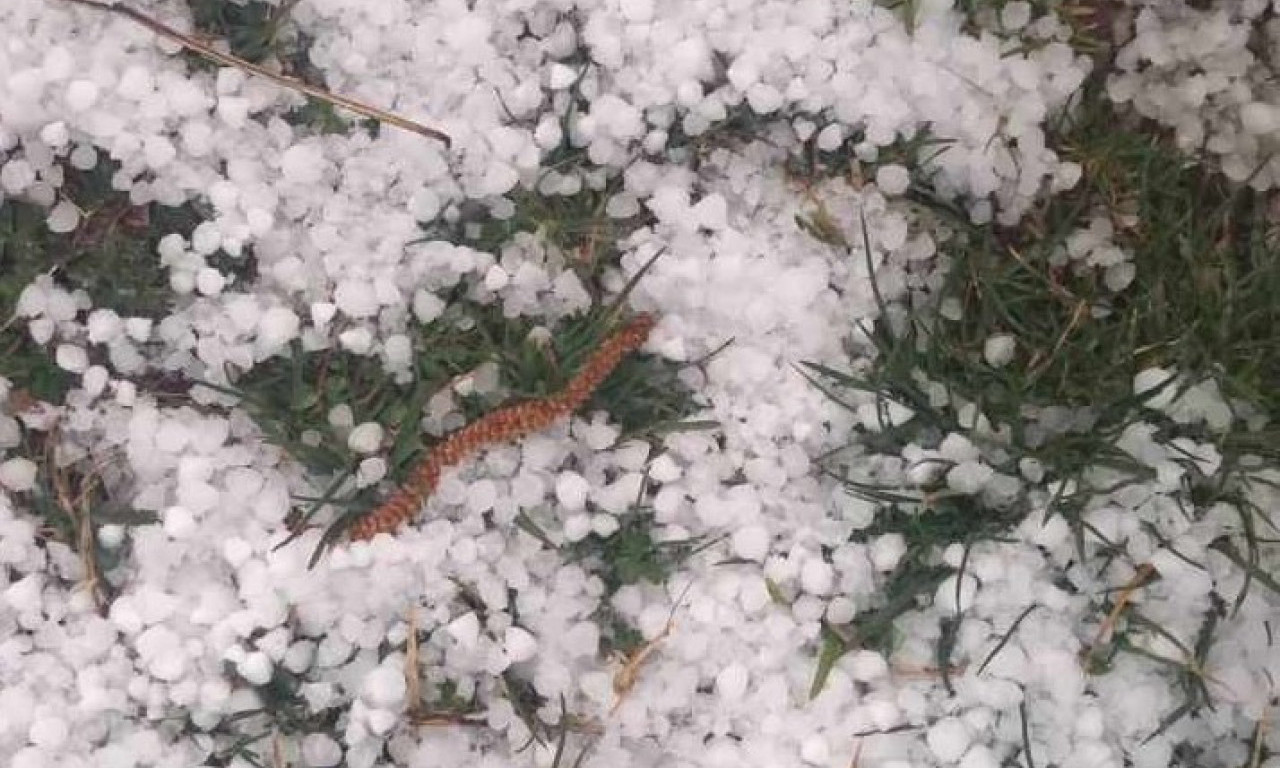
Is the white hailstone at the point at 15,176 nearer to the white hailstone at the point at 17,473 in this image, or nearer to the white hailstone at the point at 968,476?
the white hailstone at the point at 17,473

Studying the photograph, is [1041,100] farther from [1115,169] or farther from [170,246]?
[170,246]

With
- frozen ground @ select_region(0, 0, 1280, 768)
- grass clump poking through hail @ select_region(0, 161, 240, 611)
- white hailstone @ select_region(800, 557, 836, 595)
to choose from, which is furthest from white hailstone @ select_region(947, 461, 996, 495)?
grass clump poking through hail @ select_region(0, 161, 240, 611)

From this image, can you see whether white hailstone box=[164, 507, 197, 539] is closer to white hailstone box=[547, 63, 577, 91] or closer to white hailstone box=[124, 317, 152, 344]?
white hailstone box=[124, 317, 152, 344]

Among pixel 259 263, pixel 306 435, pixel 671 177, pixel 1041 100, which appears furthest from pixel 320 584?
pixel 1041 100

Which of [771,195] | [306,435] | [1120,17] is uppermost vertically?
[1120,17]

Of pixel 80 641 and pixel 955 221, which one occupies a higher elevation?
pixel 955 221

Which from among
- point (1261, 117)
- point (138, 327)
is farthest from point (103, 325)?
point (1261, 117)
